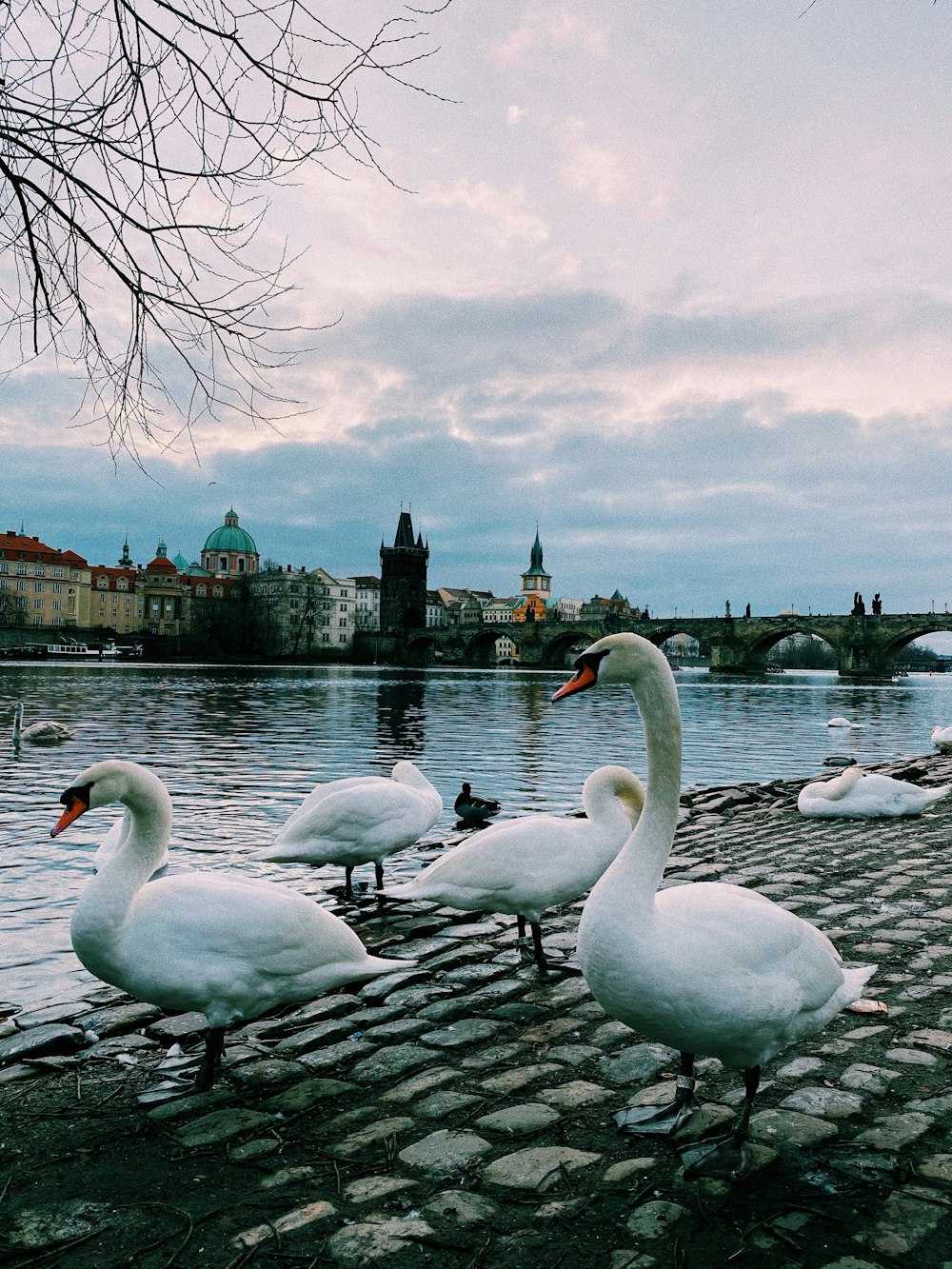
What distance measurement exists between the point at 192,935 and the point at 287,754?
12516 millimetres

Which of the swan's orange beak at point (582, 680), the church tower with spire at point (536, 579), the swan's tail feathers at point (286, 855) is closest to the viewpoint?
the swan's orange beak at point (582, 680)

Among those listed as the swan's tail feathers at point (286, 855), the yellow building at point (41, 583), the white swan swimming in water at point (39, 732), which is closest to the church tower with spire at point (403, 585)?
the yellow building at point (41, 583)

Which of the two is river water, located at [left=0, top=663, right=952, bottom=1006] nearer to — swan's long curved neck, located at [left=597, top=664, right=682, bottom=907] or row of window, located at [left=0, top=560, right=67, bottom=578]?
swan's long curved neck, located at [left=597, top=664, right=682, bottom=907]

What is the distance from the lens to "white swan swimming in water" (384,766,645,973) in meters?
4.25

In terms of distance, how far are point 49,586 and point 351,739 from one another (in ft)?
342

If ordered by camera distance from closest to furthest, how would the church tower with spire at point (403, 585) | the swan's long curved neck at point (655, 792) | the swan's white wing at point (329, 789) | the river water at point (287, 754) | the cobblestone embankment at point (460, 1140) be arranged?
the cobblestone embankment at point (460, 1140), the swan's long curved neck at point (655, 792), the swan's white wing at point (329, 789), the river water at point (287, 754), the church tower with spire at point (403, 585)

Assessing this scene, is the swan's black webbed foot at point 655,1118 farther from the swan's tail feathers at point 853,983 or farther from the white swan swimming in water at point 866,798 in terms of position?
the white swan swimming in water at point 866,798

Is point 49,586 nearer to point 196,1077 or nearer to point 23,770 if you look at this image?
point 23,770

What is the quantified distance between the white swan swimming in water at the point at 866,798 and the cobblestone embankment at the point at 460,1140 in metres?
4.50

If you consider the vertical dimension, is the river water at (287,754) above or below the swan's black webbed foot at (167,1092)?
below

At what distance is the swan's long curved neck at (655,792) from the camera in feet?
8.45

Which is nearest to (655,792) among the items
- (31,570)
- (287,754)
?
(287,754)

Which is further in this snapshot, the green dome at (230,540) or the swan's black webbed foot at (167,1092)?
the green dome at (230,540)

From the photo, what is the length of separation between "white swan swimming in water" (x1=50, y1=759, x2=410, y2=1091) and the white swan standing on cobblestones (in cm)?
113
